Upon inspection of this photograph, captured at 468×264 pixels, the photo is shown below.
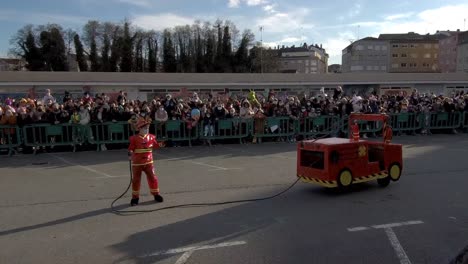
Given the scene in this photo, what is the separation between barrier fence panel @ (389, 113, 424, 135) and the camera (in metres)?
19.9

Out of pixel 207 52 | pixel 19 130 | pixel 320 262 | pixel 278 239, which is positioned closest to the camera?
pixel 320 262

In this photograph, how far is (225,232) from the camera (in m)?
6.26

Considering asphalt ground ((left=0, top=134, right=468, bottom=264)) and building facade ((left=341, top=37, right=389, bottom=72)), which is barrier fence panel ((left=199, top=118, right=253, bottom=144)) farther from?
building facade ((left=341, top=37, right=389, bottom=72))

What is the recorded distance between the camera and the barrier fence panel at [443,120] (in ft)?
67.1

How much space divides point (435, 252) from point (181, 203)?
437 centimetres

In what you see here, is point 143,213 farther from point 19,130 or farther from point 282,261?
point 19,130

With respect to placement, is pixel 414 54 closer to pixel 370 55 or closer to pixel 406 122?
pixel 370 55

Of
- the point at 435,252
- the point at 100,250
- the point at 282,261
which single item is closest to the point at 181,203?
the point at 100,250

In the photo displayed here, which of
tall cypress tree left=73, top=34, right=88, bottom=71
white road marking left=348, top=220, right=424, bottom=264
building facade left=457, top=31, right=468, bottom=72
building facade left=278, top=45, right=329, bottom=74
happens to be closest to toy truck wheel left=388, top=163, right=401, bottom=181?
white road marking left=348, top=220, right=424, bottom=264

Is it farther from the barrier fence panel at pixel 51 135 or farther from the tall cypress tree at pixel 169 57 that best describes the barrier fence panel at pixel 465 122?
the tall cypress tree at pixel 169 57

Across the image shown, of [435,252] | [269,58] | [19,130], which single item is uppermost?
[269,58]

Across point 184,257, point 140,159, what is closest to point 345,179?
point 140,159

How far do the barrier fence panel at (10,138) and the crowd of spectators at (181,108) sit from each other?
215 mm

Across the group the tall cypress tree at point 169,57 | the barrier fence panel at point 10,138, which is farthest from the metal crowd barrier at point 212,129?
the tall cypress tree at point 169,57
